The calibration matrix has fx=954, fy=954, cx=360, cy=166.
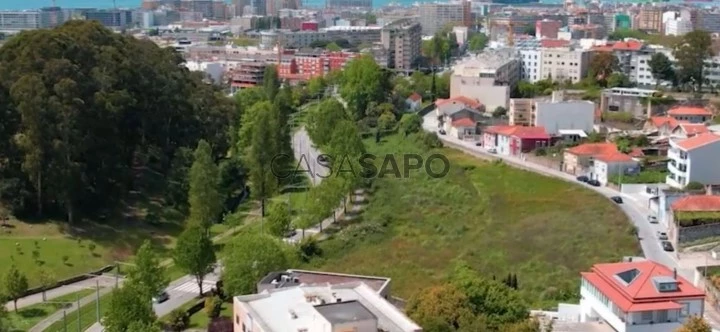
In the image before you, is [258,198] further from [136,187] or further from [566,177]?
[566,177]

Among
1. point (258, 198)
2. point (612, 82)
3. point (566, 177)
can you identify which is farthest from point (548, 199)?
point (612, 82)

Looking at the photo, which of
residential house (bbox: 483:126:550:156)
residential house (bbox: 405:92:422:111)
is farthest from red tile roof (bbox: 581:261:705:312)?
residential house (bbox: 405:92:422:111)

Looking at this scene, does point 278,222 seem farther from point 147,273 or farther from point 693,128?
point 693,128

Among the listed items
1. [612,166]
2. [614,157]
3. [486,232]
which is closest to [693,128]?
[614,157]

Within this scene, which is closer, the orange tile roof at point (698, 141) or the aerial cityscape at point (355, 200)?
the aerial cityscape at point (355, 200)

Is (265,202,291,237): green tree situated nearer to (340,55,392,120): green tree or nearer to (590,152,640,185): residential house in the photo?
(590,152,640,185): residential house

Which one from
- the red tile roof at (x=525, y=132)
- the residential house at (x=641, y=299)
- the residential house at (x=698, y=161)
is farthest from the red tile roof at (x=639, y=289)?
the red tile roof at (x=525, y=132)

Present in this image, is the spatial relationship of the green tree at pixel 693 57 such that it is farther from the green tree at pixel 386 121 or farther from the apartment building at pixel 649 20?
the apartment building at pixel 649 20
